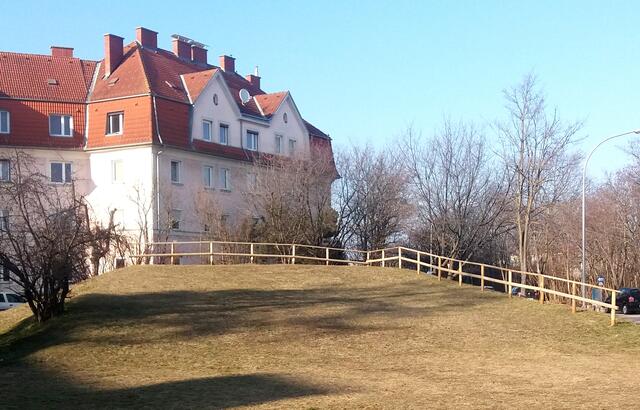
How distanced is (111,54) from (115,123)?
5603mm

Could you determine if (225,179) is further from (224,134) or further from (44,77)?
(44,77)

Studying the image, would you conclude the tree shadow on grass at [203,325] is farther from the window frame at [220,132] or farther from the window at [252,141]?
the window at [252,141]

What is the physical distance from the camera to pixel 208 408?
39.5ft

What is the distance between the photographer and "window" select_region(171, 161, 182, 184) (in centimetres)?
4619

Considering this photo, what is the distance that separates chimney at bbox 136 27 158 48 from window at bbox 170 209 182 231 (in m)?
13.5

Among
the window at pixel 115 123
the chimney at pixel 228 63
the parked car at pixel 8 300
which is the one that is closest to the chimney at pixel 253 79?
the chimney at pixel 228 63

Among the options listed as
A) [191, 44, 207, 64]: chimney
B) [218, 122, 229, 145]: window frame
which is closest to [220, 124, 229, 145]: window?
[218, 122, 229, 145]: window frame

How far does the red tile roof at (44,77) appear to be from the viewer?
4653 cm

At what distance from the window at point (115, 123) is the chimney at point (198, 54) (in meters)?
12.2

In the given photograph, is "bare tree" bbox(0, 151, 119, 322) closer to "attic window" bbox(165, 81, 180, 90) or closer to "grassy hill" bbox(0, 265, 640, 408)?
"grassy hill" bbox(0, 265, 640, 408)

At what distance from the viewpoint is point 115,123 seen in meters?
46.4

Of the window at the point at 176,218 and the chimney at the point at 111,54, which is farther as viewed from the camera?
the chimney at the point at 111,54

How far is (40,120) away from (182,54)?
1354 cm

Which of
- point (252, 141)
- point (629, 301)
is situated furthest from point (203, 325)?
point (252, 141)
